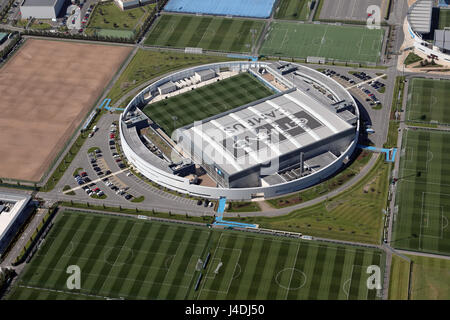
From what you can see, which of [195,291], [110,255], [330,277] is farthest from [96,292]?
[330,277]

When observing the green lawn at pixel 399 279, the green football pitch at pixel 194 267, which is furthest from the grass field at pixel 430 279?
the green football pitch at pixel 194 267

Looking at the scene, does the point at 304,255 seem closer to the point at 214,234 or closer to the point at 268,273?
the point at 268,273

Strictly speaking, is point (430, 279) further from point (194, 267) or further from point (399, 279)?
point (194, 267)

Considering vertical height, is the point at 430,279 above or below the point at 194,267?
below

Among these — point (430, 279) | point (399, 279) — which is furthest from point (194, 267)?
point (430, 279)

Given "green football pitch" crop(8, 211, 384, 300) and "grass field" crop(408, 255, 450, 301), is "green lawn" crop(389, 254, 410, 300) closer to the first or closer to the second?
"grass field" crop(408, 255, 450, 301)

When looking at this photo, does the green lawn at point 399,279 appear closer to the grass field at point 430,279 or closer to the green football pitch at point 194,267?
the grass field at point 430,279
